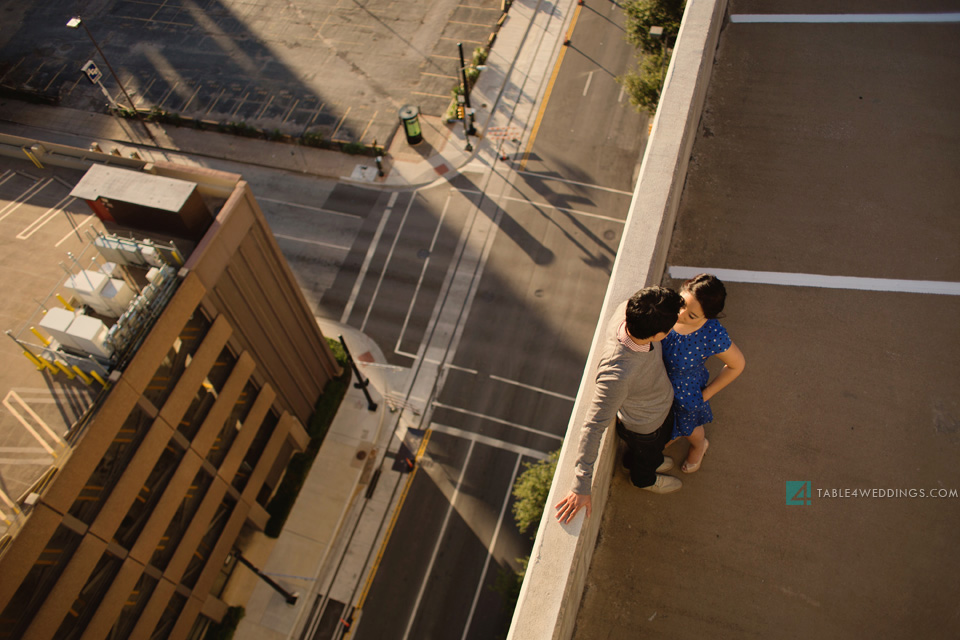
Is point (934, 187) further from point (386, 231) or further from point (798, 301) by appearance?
point (386, 231)

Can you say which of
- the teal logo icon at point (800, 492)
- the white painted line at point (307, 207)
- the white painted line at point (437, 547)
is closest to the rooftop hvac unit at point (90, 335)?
the teal logo icon at point (800, 492)

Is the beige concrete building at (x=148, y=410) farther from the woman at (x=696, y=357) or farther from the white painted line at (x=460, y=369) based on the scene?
the woman at (x=696, y=357)

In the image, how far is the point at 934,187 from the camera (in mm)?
12109

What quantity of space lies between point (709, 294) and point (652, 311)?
1356mm

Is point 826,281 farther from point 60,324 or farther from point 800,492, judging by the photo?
point 60,324

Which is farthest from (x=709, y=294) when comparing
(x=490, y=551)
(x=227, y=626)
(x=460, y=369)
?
(x=227, y=626)

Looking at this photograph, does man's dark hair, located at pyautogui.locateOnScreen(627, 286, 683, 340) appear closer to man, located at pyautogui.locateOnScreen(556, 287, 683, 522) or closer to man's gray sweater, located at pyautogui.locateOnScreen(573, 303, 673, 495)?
man, located at pyautogui.locateOnScreen(556, 287, 683, 522)

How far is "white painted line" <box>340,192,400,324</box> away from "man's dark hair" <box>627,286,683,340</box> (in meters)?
29.4

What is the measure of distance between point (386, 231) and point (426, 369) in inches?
396

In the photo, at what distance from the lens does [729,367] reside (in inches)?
343

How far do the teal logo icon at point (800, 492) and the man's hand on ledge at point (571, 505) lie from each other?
3.50 m

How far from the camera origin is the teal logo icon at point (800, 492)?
29.7 ft

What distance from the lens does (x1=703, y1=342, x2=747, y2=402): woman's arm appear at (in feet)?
28.0

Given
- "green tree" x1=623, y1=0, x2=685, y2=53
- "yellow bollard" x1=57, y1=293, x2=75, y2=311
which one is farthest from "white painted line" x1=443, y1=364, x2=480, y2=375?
"green tree" x1=623, y1=0, x2=685, y2=53
